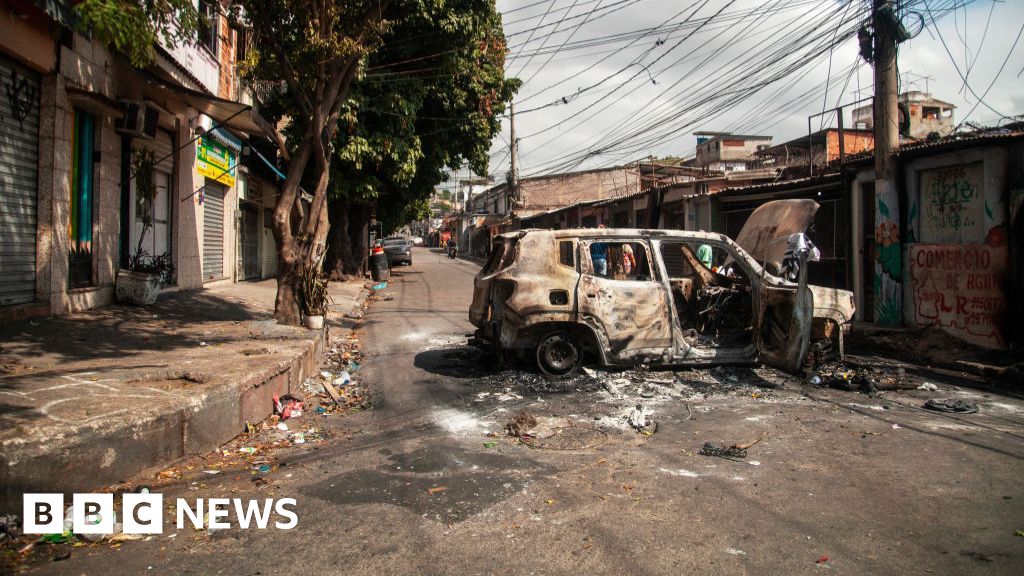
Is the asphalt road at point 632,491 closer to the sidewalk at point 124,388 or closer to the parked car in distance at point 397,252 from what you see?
the sidewalk at point 124,388

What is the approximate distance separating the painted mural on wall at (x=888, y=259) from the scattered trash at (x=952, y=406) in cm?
480

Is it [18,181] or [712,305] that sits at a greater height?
[18,181]

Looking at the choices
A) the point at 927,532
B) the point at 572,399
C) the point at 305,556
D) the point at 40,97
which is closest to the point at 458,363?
the point at 572,399

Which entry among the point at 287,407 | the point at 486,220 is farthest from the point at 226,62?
the point at 486,220

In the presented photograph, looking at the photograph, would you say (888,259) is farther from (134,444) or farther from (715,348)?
(134,444)

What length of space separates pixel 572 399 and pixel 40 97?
24.1 feet

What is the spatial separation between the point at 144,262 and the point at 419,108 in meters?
9.21

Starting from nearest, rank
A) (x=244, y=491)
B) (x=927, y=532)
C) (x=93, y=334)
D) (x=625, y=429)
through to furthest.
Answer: (x=927, y=532) < (x=244, y=491) < (x=625, y=429) < (x=93, y=334)

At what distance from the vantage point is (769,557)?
2975 millimetres

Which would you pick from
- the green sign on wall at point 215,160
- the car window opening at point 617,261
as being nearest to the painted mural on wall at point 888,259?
the car window opening at point 617,261

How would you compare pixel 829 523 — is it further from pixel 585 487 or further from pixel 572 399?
pixel 572 399

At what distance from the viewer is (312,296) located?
9.30 meters

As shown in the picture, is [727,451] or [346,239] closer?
[727,451]

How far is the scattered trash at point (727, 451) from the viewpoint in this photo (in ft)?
14.5
